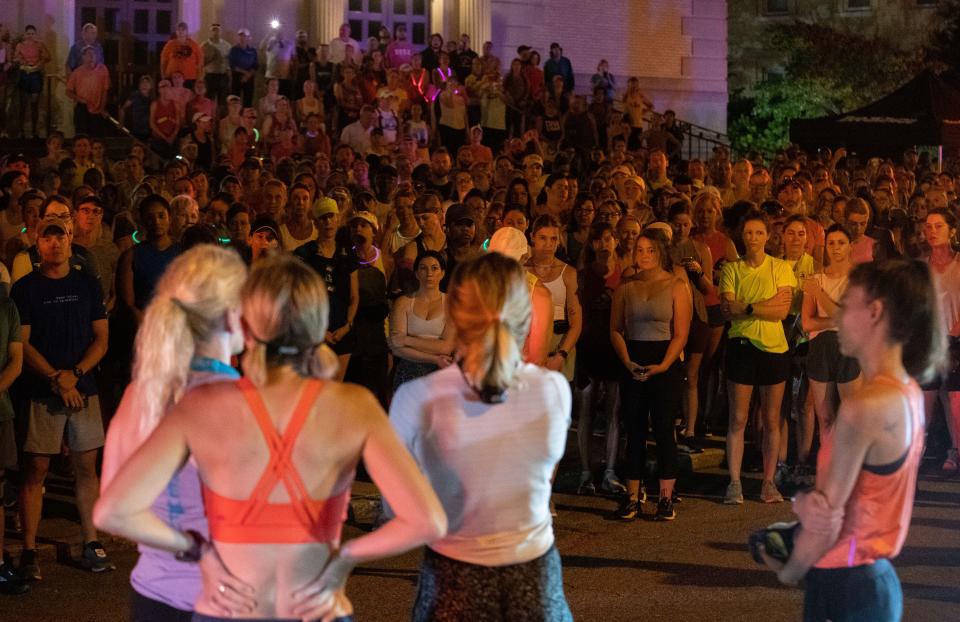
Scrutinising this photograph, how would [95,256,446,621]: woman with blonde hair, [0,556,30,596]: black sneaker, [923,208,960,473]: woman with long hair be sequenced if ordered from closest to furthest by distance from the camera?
[95,256,446,621]: woman with blonde hair < [0,556,30,596]: black sneaker < [923,208,960,473]: woman with long hair

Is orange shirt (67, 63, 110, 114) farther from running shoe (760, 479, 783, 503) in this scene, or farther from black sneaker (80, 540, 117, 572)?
running shoe (760, 479, 783, 503)

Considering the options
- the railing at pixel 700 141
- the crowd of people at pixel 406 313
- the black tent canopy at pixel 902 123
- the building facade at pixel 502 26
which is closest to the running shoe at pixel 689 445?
the crowd of people at pixel 406 313

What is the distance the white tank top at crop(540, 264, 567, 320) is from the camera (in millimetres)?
9516

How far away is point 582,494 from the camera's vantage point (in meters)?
10.0

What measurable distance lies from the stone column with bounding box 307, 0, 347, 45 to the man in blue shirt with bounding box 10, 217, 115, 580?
57.8ft

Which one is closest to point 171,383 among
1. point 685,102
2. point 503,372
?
point 503,372

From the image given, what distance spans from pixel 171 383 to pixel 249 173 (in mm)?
9832

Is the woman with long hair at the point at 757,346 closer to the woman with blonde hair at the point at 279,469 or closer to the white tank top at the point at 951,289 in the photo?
the white tank top at the point at 951,289

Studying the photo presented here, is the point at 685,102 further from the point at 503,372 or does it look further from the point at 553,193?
the point at 503,372

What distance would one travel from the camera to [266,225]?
32.8 feet

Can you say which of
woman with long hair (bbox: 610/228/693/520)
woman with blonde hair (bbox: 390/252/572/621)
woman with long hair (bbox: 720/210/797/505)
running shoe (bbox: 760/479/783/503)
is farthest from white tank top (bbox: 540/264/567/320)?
woman with blonde hair (bbox: 390/252/572/621)

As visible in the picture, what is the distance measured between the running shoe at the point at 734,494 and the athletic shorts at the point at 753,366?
709 millimetres

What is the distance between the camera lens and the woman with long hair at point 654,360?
367 inches

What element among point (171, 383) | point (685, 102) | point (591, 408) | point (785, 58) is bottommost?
point (591, 408)
